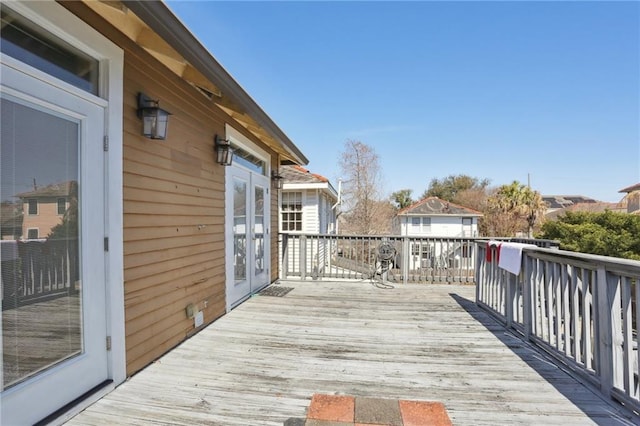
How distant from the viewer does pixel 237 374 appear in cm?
242

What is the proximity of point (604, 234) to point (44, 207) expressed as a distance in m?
14.6

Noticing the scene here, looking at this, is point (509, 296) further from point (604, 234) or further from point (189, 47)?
point (604, 234)

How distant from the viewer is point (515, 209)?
20.3 metres

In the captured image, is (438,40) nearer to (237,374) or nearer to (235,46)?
(235,46)

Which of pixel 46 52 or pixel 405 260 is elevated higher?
pixel 46 52

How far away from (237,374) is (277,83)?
379 inches

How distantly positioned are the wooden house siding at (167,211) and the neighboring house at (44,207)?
46cm

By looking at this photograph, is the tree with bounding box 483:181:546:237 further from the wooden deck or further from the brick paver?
the brick paver

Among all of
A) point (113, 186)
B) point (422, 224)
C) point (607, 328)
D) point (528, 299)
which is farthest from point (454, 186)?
point (113, 186)

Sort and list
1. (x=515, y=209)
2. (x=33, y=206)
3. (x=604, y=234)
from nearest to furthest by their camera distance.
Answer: (x=33, y=206)
(x=604, y=234)
(x=515, y=209)

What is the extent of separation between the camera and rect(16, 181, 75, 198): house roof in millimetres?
1676

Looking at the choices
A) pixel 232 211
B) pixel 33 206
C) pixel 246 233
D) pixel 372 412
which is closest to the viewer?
pixel 33 206

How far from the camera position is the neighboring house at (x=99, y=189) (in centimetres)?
161

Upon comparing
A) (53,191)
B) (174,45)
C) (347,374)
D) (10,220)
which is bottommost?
(347,374)
